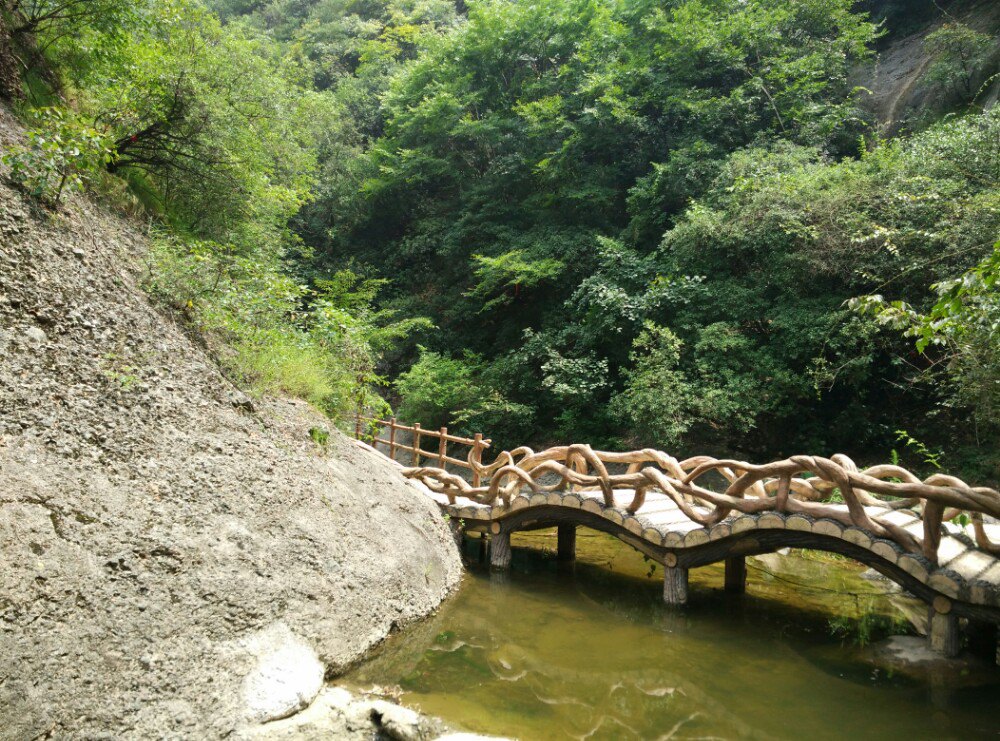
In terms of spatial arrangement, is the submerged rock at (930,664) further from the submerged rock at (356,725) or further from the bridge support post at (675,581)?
the submerged rock at (356,725)

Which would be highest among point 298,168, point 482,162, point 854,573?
point 482,162

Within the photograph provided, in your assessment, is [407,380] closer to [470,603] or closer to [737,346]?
[737,346]

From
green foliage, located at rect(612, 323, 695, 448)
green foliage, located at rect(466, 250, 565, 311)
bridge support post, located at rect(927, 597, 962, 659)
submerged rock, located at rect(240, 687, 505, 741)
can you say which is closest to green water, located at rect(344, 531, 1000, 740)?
bridge support post, located at rect(927, 597, 962, 659)

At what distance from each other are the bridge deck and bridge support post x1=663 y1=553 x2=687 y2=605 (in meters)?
0.09

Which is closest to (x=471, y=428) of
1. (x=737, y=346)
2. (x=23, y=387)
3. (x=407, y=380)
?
(x=407, y=380)

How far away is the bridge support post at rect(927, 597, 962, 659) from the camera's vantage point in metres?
4.91

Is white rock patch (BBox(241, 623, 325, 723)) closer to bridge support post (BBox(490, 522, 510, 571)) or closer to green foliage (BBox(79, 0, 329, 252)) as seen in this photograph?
bridge support post (BBox(490, 522, 510, 571))

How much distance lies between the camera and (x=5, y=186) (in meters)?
4.93

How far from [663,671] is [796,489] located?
8.29 ft

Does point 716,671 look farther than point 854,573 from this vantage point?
No

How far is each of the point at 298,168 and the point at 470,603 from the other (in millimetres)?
7995

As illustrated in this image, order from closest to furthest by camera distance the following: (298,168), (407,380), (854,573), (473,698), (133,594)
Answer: (133,594) → (473,698) → (854,573) → (298,168) → (407,380)

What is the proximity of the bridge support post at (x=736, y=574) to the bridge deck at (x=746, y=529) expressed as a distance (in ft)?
2.29

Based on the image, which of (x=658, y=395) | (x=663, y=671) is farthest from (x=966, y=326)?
(x=658, y=395)
